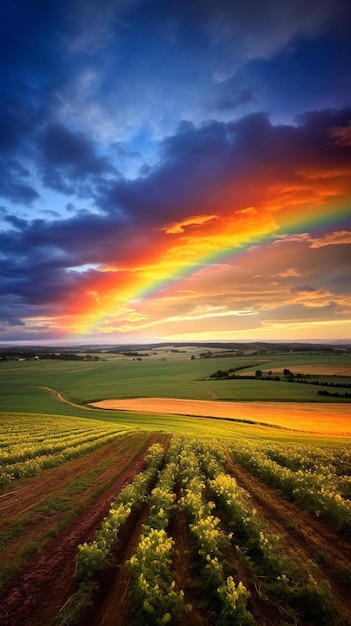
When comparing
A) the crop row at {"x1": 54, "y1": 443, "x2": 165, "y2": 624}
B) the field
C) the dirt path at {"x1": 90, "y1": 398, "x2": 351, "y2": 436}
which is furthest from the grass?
the crop row at {"x1": 54, "y1": 443, "x2": 165, "y2": 624}

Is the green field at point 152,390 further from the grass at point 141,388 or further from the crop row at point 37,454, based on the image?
the crop row at point 37,454

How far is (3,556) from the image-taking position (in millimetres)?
9812

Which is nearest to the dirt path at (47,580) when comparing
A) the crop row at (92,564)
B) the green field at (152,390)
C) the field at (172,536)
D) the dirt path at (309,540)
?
the field at (172,536)

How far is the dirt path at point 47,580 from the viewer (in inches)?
288

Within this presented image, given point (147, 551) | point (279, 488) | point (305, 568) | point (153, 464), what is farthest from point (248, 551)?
point (153, 464)

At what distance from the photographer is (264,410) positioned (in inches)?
2351

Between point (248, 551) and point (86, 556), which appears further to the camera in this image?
point (248, 551)

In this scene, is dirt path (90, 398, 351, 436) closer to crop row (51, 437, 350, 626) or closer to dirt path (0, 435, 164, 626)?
crop row (51, 437, 350, 626)

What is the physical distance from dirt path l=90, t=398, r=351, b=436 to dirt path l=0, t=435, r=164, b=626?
133 feet

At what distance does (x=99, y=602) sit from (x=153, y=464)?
43.0 feet

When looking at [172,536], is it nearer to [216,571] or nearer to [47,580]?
[216,571]

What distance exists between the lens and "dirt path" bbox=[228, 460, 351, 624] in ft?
26.6

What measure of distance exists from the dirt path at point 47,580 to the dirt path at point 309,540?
6.44 meters

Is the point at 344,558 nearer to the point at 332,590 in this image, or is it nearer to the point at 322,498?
the point at 332,590
